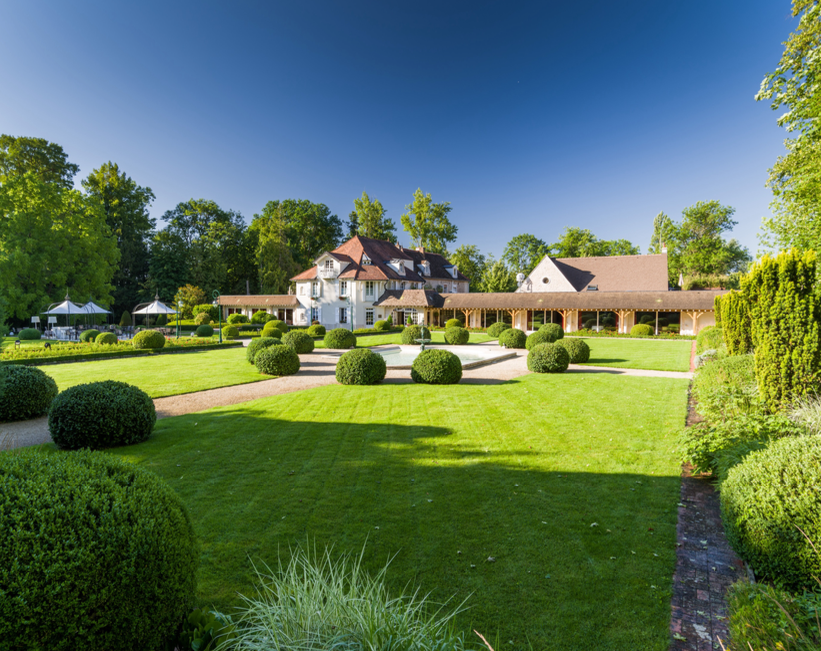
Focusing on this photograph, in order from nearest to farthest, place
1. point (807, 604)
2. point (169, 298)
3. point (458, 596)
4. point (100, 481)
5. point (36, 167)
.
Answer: point (100, 481), point (807, 604), point (458, 596), point (36, 167), point (169, 298)

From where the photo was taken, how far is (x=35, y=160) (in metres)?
42.4

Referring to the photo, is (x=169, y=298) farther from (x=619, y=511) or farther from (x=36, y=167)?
(x=619, y=511)

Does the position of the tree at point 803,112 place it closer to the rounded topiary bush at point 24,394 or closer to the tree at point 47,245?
the rounded topiary bush at point 24,394

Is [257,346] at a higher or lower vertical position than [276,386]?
higher

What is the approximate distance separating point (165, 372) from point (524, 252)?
59765mm

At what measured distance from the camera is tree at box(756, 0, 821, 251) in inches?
413

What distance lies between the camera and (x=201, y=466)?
628 cm

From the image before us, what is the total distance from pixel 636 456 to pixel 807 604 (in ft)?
13.5

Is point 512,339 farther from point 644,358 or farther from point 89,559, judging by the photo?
point 89,559

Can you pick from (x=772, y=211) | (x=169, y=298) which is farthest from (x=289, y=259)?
(x=772, y=211)

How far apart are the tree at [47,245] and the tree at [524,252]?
5260cm

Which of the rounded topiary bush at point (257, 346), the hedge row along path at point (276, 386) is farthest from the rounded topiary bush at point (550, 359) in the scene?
the rounded topiary bush at point (257, 346)

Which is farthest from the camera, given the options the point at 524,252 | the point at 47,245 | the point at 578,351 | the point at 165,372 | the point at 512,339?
the point at 524,252

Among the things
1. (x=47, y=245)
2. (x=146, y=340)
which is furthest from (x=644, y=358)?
(x=47, y=245)
